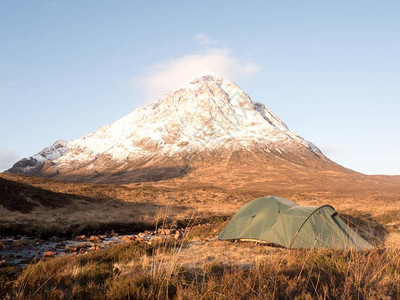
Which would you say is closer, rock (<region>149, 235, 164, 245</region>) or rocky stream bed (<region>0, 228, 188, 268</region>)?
rock (<region>149, 235, 164, 245</region>)

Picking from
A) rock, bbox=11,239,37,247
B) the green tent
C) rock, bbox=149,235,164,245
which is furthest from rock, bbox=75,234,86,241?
the green tent

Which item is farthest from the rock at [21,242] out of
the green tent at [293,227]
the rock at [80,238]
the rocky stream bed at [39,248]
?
the green tent at [293,227]

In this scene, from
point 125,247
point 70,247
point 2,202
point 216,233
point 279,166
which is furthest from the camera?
point 279,166

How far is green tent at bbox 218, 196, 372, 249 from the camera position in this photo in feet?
41.2

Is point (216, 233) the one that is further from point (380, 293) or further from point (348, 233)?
point (380, 293)

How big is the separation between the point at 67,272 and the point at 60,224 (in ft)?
49.4

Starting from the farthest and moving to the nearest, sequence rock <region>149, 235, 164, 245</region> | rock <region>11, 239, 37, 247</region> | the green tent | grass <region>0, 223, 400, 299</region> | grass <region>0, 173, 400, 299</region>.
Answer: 1. rock <region>11, 239, 37, 247</region>
2. the green tent
3. rock <region>149, 235, 164, 245</region>
4. grass <region>0, 173, 400, 299</region>
5. grass <region>0, 223, 400, 299</region>

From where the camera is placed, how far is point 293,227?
13.0m

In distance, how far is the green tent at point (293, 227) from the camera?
41.2ft

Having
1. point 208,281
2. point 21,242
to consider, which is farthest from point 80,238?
point 208,281

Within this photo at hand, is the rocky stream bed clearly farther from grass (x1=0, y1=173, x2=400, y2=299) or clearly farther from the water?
grass (x1=0, y1=173, x2=400, y2=299)

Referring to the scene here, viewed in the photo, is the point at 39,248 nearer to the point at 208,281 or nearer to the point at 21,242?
the point at 21,242

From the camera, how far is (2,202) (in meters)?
24.1

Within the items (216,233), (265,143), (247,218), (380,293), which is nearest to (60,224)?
(216,233)
